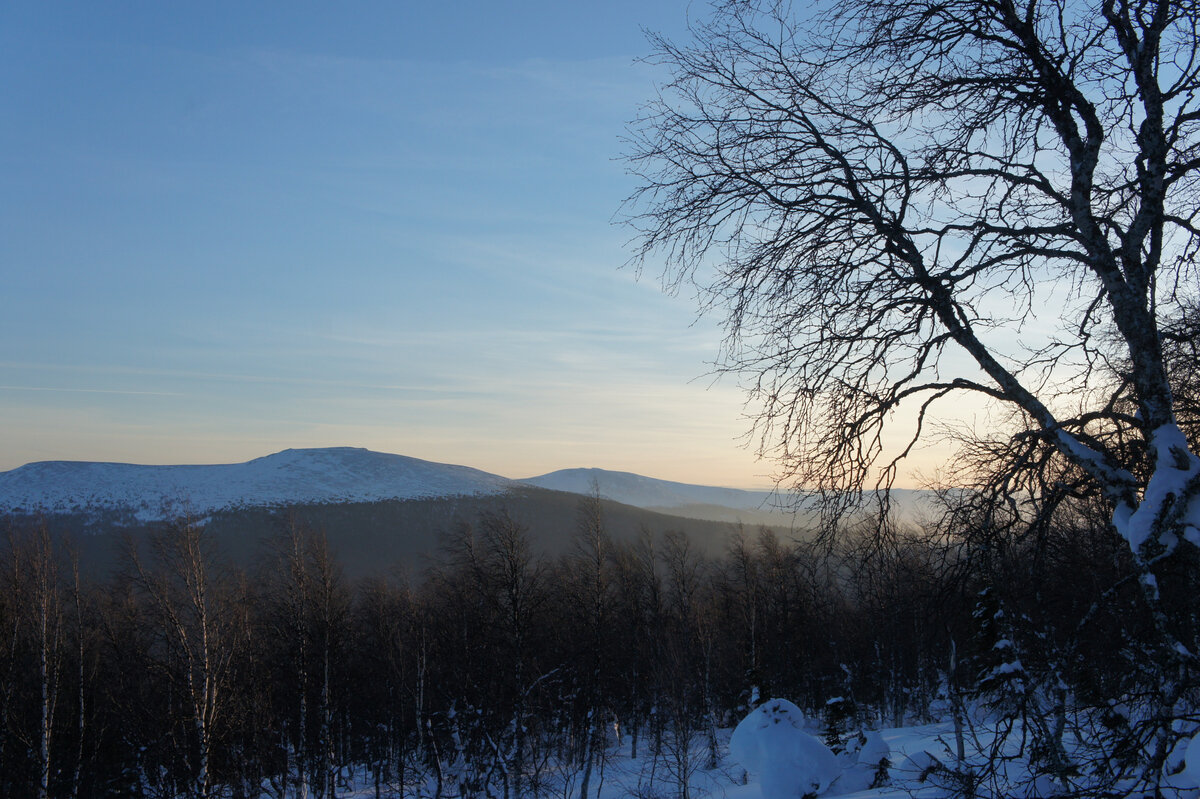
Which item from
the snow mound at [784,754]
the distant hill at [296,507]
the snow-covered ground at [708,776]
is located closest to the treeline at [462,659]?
the snow-covered ground at [708,776]

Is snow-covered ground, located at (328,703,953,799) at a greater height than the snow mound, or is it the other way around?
the snow mound

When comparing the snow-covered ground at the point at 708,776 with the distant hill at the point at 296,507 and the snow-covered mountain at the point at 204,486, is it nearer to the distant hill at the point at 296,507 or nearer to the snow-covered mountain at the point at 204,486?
the distant hill at the point at 296,507

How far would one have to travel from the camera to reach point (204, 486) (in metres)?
157

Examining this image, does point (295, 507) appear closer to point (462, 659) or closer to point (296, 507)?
point (296, 507)

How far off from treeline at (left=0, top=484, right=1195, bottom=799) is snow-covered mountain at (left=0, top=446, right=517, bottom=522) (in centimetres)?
11105

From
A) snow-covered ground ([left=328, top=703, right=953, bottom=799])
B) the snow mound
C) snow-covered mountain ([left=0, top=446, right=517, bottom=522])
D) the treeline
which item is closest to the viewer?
the treeline

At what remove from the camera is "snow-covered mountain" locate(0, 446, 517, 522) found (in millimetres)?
139875

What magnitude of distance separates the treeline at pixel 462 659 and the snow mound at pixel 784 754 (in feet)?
11.4

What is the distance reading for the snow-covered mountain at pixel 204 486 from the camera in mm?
139875

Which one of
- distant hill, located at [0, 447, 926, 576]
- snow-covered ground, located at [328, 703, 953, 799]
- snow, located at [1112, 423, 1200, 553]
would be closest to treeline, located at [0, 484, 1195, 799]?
snow, located at [1112, 423, 1200, 553]

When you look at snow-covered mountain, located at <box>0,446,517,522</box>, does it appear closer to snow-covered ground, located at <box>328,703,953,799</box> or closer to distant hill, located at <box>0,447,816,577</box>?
distant hill, located at <box>0,447,816,577</box>

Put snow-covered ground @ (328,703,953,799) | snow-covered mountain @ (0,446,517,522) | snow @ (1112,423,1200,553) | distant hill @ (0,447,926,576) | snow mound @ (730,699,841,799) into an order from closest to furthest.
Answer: snow @ (1112,423,1200,553), snow mound @ (730,699,841,799), snow-covered ground @ (328,703,953,799), distant hill @ (0,447,926,576), snow-covered mountain @ (0,446,517,522)

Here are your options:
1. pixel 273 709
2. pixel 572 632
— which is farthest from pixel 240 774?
pixel 572 632

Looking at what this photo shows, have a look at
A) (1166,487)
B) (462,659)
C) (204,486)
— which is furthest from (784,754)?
(204,486)
